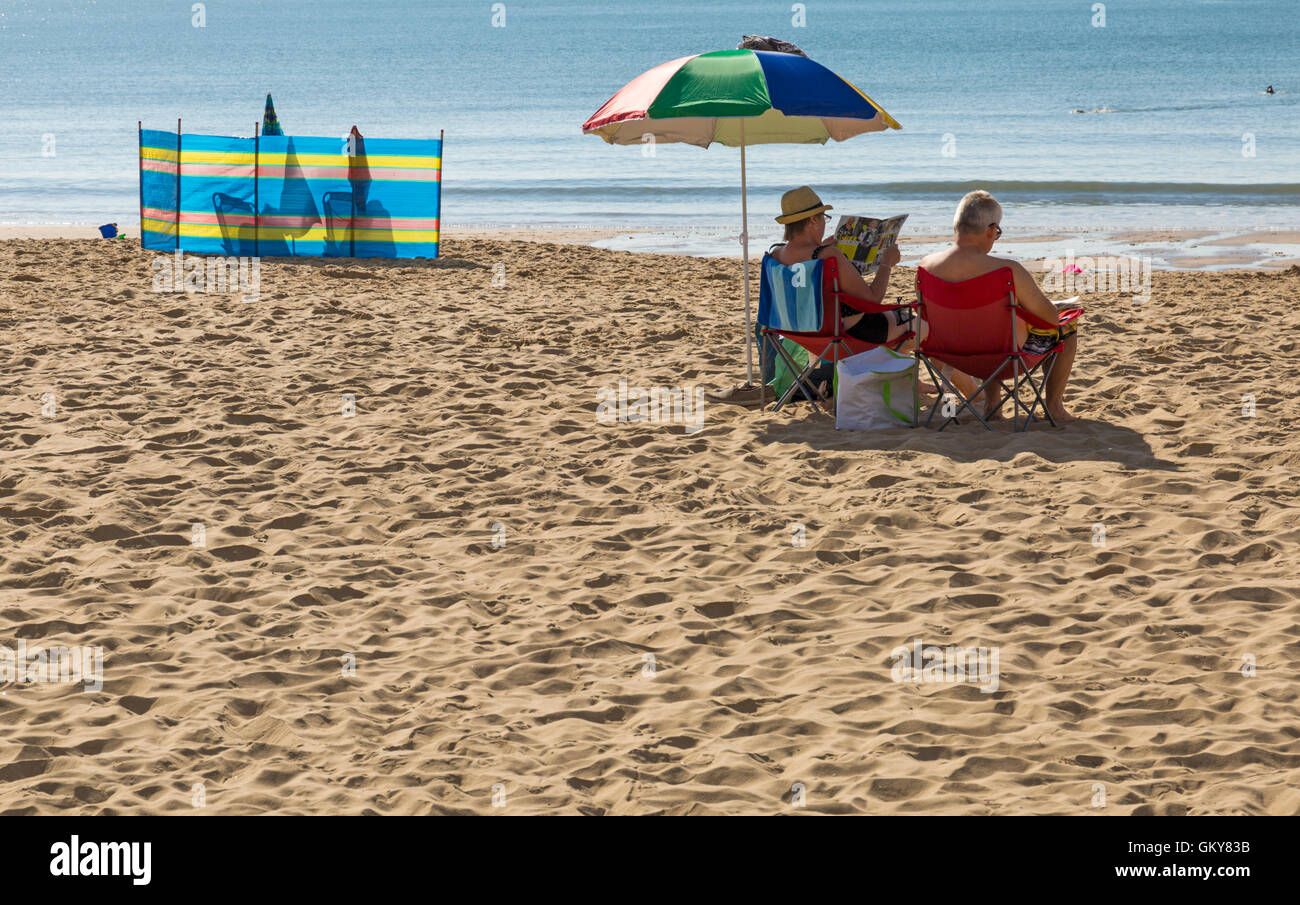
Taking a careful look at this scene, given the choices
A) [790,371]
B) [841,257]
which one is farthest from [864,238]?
[790,371]

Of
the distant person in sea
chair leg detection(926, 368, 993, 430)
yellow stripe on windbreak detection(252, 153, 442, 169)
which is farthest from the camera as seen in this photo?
yellow stripe on windbreak detection(252, 153, 442, 169)

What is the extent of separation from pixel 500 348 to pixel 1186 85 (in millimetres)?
44031

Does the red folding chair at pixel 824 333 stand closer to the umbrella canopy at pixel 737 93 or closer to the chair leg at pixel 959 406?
the chair leg at pixel 959 406

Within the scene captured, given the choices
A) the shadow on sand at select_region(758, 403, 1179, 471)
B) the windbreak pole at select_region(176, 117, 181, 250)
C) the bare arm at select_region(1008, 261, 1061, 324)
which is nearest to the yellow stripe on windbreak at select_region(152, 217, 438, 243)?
the windbreak pole at select_region(176, 117, 181, 250)

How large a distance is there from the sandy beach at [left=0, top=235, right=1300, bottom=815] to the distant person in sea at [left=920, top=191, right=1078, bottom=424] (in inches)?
13.8

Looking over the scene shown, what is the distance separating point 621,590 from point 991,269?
274 centimetres

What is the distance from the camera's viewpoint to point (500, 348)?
28.3ft

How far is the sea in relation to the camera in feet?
71.3

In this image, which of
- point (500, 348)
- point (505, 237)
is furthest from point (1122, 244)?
point (500, 348)

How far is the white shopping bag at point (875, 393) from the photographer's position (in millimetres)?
6508

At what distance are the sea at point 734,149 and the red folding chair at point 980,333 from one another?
1017 centimetres

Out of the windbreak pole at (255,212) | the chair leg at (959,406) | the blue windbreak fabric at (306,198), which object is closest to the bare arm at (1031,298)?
the chair leg at (959,406)

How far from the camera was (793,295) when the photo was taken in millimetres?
6566

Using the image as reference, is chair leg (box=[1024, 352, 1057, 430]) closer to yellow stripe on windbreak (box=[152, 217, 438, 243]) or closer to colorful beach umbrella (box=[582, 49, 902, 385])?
colorful beach umbrella (box=[582, 49, 902, 385])
